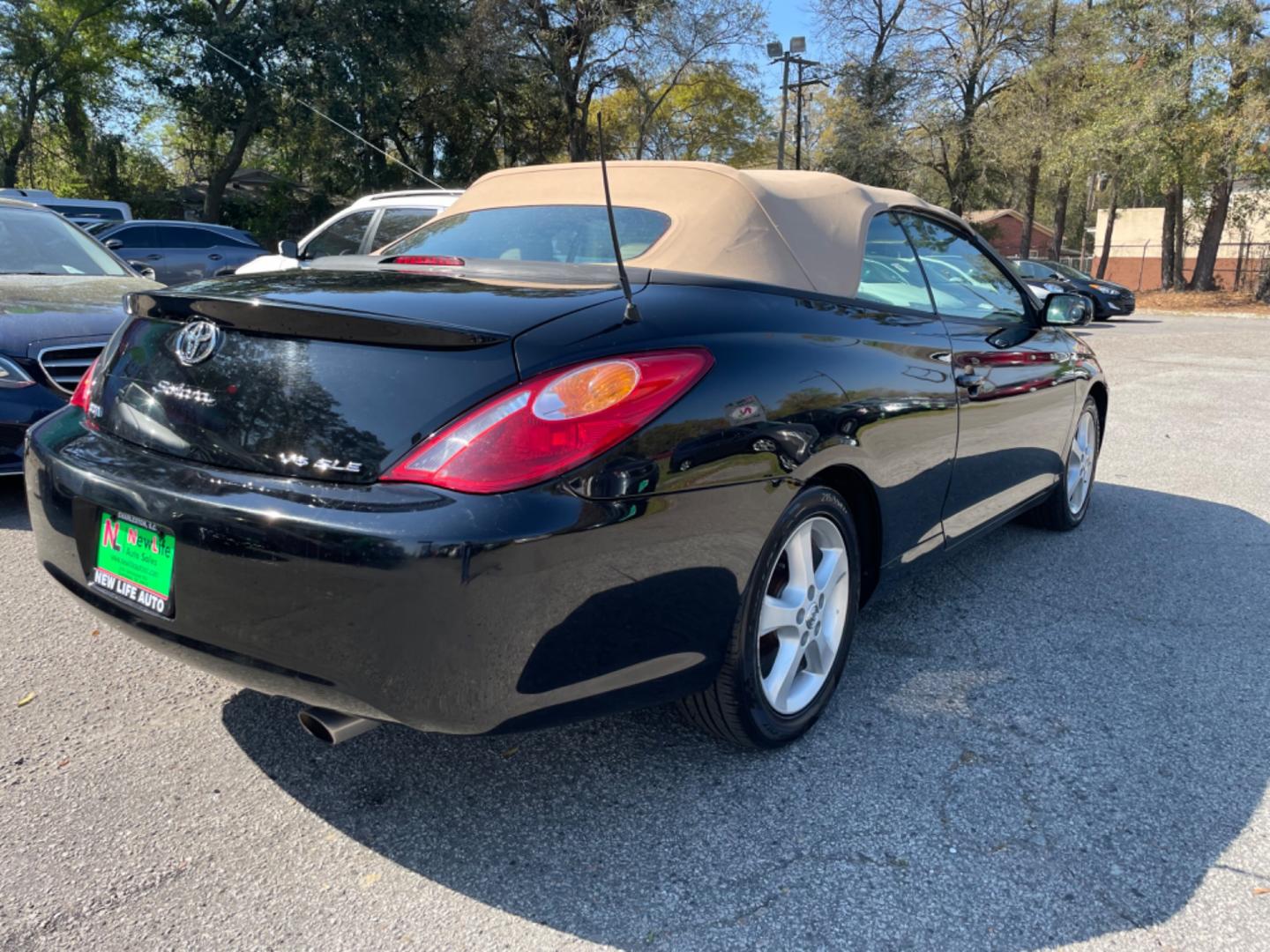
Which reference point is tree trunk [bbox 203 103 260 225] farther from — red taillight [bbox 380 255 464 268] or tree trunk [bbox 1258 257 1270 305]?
tree trunk [bbox 1258 257 1270 305]

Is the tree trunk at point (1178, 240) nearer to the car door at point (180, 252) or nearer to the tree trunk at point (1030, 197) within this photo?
A: the tree trunk at point (1030, 197)

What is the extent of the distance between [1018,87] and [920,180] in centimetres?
687

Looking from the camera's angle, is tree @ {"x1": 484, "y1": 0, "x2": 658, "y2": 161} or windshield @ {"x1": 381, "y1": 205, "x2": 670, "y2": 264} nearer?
windshield @ {"x1": 381, "y1": 205, "x2": 670, "y2": 264}

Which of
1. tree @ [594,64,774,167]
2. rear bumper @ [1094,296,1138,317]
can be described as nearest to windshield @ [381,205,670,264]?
rear bumper @ [1094,296,1138,317]

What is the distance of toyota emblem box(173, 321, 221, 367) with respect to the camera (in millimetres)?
2318

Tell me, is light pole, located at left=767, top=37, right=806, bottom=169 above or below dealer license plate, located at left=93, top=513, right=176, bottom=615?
above

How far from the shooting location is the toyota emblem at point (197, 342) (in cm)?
232

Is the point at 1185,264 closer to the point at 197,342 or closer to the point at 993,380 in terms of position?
the point at 993,380

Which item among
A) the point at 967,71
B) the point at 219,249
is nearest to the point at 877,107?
the point at 967,71

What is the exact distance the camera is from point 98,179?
110 ft

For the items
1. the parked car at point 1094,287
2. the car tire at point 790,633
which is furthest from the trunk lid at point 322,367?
the parked car at point 1094,287

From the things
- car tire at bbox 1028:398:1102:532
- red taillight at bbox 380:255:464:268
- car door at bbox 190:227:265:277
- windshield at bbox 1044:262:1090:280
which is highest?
red taillight at bbox 380:255:464:268

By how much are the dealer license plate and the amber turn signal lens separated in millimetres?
890

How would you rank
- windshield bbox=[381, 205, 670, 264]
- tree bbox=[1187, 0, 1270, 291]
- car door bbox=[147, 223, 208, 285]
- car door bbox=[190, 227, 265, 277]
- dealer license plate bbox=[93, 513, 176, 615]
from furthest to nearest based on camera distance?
tree bbox=[1187, 0, 1270, 291]
car door bbox=[190, 227, 265, 277]
car door bbox=[147, 223, 208, 285]
windshield bbox=[381, 205, 670, 264]
dealer license plate bbox=[93, 513, 176, 615]
